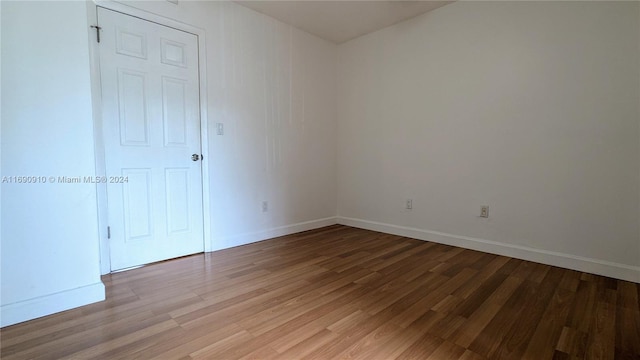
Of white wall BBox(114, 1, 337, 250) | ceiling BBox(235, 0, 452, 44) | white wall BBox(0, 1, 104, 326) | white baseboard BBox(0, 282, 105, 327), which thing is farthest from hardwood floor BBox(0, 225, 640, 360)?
ceiling BBox(235, 0, 452, 44)

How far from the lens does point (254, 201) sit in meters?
3.25

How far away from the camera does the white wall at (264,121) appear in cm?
289

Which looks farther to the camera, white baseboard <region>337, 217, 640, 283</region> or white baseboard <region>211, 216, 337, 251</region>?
white baseboard <region>211, 216, 337, 251</region>

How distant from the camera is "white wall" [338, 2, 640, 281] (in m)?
2.21

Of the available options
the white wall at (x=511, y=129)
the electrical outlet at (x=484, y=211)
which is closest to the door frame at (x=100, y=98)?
the white wall at (x=511, y=129)

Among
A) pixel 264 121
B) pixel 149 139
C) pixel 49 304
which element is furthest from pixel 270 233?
pixel 49 304

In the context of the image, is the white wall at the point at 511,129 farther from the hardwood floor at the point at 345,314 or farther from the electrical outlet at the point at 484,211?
the hardwood floor at the point at 345,314

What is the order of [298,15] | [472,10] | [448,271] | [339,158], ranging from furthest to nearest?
[339,158], [298,15], [472,10], [448,271]

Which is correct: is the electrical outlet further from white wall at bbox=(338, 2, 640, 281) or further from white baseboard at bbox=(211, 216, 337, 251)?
white baseboard at bbox=(211, 216, 337, 251)

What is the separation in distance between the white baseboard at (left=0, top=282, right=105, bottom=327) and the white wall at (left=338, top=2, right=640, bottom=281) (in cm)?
287

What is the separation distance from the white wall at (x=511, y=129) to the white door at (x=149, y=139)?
83.4 inches

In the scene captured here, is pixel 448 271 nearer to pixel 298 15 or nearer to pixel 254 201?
pixel 254 201

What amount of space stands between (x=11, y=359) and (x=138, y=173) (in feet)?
4.75

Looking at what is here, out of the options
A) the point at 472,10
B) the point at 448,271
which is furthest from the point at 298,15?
the point at 448,271
